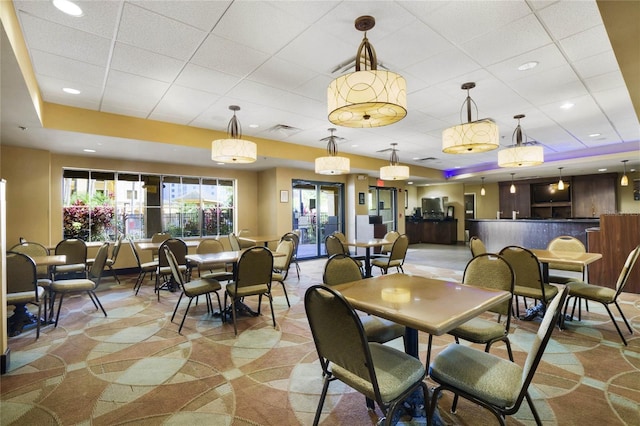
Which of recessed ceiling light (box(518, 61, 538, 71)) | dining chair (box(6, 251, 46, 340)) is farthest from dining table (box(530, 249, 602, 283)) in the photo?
dining chair (box(6, 251, 46, 340))

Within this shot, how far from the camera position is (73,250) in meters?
4.85

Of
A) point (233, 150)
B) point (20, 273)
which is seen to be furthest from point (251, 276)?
point (20, 273)

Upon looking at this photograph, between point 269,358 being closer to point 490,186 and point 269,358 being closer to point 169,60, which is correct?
point 169,60

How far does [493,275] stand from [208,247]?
402 centimetres

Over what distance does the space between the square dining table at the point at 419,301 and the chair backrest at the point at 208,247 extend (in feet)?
10.5

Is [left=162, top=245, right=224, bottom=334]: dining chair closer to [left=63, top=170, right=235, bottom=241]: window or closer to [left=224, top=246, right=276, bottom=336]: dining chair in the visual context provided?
[left=224, top=246, right=276, bottom=336]: dining chair

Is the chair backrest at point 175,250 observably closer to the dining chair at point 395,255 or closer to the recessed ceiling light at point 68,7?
the recessed ceiling light at point 68,7

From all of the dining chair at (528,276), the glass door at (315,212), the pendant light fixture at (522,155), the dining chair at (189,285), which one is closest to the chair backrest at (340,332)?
the dining chair at (189,285)

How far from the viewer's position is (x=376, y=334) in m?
2.20

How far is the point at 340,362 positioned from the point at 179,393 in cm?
146

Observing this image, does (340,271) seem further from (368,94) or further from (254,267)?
(368,94)

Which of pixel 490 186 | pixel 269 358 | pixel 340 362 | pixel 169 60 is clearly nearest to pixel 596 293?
pixel 340 362

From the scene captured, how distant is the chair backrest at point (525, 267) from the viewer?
10.3ft

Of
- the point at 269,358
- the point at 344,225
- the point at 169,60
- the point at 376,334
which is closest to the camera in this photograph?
the point at 376,334
